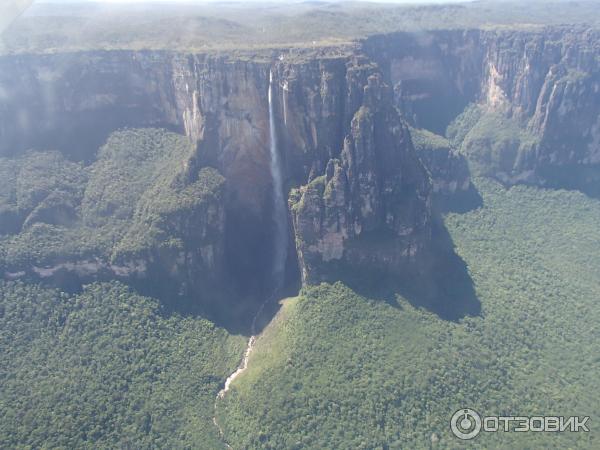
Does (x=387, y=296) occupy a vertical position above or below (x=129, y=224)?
below

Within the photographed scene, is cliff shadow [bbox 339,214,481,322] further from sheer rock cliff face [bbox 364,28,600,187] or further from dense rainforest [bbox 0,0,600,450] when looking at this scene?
sheer rock cliff face [bbox 364,28,600,187]

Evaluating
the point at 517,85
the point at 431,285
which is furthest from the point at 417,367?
the point at 517,85

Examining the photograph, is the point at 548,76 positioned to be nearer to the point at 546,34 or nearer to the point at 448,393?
the point at 546,34

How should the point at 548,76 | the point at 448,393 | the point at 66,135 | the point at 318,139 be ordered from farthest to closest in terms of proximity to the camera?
the point at 548,76, the point at 66,135, the point at 318,139, the point at 448,393

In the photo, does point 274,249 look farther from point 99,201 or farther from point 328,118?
point 99,201

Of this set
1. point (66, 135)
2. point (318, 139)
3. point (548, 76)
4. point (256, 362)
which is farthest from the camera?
point (548, 76)

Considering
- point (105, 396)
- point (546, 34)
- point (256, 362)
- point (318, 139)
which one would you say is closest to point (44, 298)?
point (105, 396)
